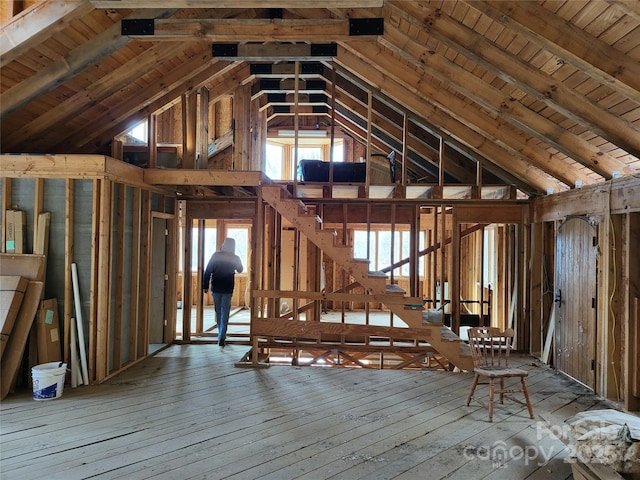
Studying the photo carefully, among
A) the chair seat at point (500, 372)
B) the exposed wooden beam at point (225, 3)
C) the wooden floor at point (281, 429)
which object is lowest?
the wooden floor at point (281, 429)

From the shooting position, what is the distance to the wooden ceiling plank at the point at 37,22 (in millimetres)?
3848

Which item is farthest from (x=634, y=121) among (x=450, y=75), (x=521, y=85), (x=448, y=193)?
(x=448, y=193)

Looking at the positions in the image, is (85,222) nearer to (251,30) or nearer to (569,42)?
(251,30)

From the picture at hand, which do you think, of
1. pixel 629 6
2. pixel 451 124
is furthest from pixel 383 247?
pixel 629 6

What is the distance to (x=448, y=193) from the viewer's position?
23.2 ft

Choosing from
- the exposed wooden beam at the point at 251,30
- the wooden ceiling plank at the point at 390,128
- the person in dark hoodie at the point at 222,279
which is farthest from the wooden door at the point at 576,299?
the person in dark hoodie at the point at 222,279

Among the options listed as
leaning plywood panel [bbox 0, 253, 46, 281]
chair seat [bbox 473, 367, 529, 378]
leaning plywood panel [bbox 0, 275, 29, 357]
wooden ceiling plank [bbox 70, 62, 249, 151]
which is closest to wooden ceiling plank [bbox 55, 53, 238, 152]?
wooden ceiling plank [bbox 70, 62, 249, 151]

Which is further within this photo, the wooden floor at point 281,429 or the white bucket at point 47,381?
the white bucket at point 47,381

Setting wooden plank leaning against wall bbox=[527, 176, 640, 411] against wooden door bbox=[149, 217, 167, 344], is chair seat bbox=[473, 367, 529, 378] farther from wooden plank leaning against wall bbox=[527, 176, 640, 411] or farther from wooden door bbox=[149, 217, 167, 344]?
wooden door bbox=[149, 217, 167, 344]

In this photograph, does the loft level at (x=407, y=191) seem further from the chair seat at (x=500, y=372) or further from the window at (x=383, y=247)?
the window at (x=383, y=247)

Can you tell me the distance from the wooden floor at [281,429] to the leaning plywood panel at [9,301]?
2.25 feet

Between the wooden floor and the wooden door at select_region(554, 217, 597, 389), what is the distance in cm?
33

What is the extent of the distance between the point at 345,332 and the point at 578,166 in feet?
11.6

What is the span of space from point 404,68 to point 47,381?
5.35 meters
